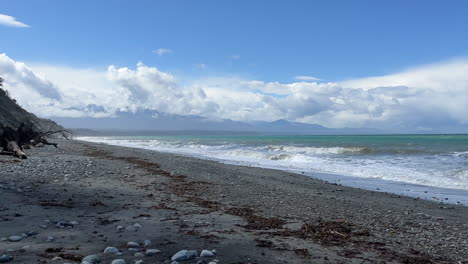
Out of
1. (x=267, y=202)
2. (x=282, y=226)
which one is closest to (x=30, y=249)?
(x=282, y=226)

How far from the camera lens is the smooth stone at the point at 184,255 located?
4.41 meters

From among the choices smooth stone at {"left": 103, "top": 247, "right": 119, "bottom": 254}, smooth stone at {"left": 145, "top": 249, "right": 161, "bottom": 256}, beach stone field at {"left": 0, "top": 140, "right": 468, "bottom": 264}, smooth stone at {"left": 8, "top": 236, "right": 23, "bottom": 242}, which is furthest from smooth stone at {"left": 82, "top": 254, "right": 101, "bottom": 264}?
smooth stone at {"left": 8, "top": 236, "right": 23, "bottom": 242}

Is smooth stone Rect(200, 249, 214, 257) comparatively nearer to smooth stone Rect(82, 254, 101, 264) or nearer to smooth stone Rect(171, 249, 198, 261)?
smooth stone Rect(171, 249, 198, 261)

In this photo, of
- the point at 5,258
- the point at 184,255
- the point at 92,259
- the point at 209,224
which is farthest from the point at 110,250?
the point at 209,224

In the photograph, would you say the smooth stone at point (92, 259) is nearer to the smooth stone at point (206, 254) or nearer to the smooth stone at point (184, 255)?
the smooth stone at point (184, 255)

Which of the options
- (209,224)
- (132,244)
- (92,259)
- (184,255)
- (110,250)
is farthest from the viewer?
(209,224)

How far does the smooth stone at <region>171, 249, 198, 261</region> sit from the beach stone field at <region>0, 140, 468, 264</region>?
0.04ft

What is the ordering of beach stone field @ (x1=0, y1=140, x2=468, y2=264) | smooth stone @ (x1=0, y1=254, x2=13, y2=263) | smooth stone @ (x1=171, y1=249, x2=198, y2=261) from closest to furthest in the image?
smooth stone @ (x1=0, y1=254, x2=13, y2=263) < smooth stone @ (x1=171, y1=249, x2=198, y2=261) < beach stone field @ (x1=0, y1=140, x2=468, y2=264)

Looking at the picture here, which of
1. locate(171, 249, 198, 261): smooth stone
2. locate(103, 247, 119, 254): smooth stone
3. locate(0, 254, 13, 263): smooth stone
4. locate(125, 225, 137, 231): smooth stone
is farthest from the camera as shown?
locate(125, 225, 137, 231): smooth stone

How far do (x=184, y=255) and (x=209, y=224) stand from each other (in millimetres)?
2150

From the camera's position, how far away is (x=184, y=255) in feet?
14.6

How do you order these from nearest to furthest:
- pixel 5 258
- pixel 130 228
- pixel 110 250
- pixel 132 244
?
pixel 5 258 → pixel 110 250 → pixel 132 244 → pixel 130 228

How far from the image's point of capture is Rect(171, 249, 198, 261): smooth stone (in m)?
4.41

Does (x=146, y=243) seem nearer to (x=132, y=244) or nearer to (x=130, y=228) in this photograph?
(x=132, y=244)
